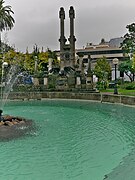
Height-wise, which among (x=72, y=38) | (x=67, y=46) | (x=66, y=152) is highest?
(x=72, y=38)

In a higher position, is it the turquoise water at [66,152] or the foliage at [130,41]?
the foliage at [130,41]

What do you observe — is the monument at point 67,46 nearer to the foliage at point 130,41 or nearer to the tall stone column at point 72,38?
the tall stone column at point 72,38

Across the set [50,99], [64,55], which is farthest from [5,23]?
[50,99]

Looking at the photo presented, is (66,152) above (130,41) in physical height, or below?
below

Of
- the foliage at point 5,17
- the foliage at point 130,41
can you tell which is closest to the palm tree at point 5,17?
the foliage at point 5,17

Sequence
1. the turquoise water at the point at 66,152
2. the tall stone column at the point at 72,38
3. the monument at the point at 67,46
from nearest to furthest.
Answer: the turquoise water at the point at 66,152, the monument at the point at 67,46, the tall stone column at the point at 72,38

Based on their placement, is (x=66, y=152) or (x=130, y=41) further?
(x=130, y=41)

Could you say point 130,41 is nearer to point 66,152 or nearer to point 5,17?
point 5,17

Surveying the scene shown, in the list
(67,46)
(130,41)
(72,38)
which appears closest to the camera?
(67,46)

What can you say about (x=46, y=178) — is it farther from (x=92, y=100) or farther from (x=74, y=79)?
(x=74, y=79)

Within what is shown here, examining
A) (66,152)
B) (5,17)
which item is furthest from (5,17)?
(66,152)

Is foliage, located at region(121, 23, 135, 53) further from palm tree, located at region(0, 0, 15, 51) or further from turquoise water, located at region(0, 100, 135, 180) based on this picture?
turquoise water, located at region(0, 100, 135, 180)

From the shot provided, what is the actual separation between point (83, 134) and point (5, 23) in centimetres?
3056

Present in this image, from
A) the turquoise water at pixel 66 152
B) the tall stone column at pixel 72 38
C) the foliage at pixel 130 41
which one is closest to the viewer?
the turquoise water at pixel 66 152
